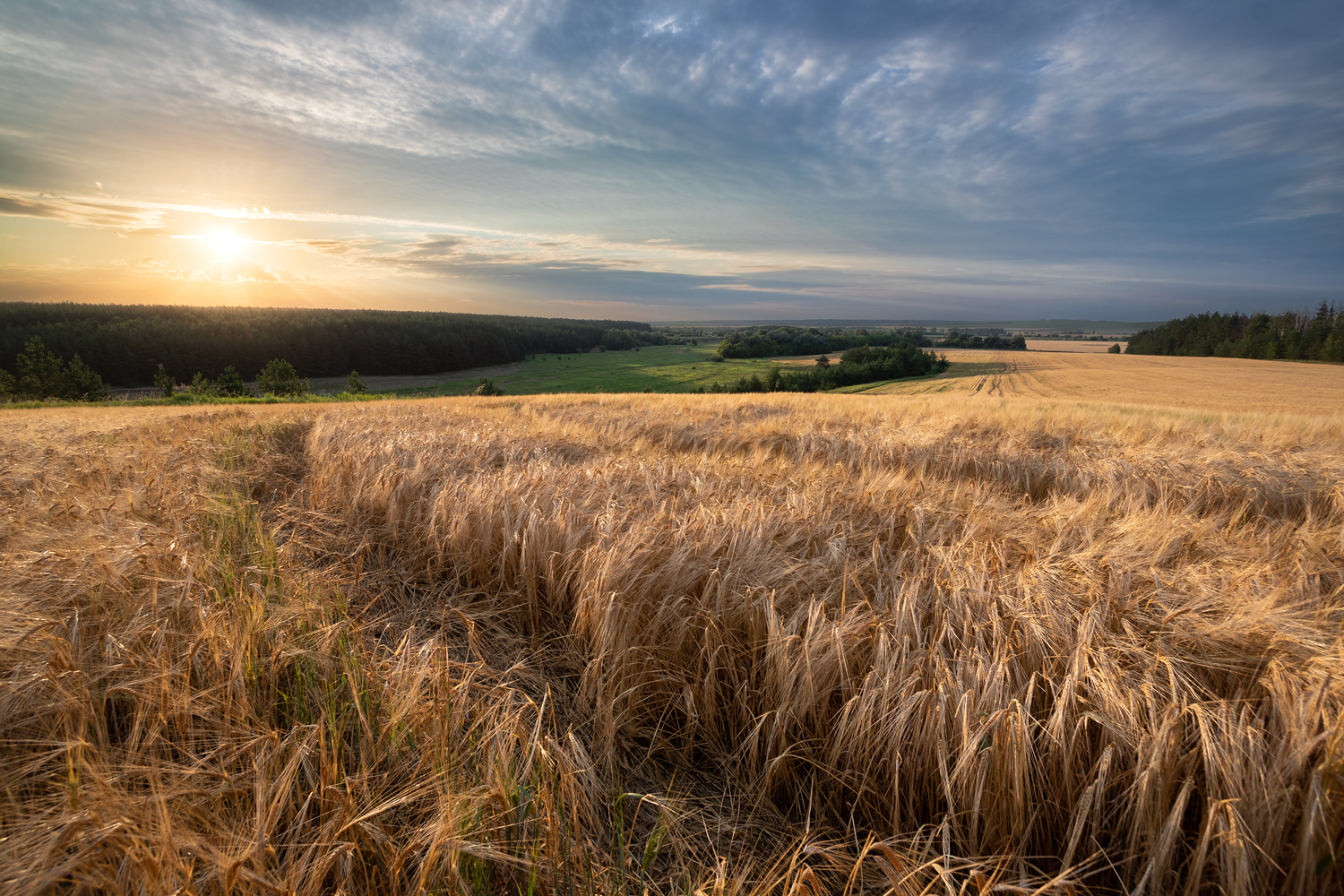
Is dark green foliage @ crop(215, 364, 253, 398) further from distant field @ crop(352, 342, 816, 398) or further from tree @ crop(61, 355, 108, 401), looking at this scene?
distant field @ crop(352, 342, 816, 398)

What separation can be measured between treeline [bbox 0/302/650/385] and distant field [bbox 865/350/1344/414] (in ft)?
290

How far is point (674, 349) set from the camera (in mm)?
131750

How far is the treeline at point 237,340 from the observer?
82750mm

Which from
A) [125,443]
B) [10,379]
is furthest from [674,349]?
[125,443]

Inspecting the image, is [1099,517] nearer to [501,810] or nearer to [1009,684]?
[1009,684]

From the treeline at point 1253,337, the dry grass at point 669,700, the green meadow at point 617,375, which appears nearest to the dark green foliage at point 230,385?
the green meadow at point 617,375

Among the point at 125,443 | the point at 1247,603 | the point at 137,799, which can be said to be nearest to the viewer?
the point at 137,799

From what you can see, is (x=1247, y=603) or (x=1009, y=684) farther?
(x=1247, y=603)

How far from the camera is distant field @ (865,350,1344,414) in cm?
2536

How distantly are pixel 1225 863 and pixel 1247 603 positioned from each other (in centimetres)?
143

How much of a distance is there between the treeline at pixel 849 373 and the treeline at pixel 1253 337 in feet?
111

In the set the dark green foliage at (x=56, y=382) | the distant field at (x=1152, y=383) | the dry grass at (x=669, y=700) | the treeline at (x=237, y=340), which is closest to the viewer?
the dry grass at (x=669, y=700)

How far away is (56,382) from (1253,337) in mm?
154962

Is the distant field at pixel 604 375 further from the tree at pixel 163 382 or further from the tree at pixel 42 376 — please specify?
the tree at pixel 42 376
